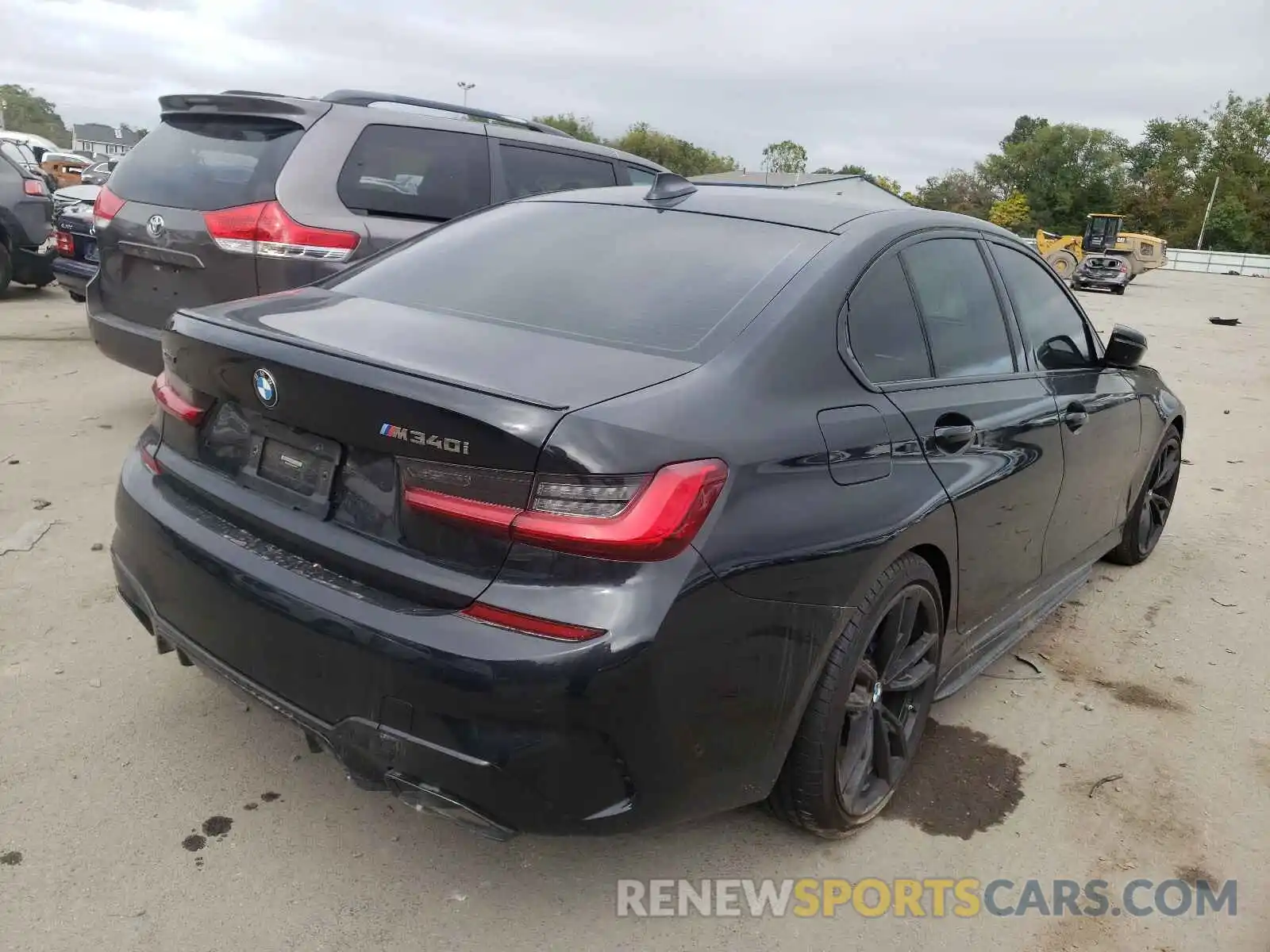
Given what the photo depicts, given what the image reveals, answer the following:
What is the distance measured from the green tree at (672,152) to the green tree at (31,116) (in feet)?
206

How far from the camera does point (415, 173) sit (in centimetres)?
543

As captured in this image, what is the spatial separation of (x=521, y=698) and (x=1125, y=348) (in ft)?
9.98

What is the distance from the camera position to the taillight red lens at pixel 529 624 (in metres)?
1.86

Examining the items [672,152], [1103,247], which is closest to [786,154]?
[672,152]

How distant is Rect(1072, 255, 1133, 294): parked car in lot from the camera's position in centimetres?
2927

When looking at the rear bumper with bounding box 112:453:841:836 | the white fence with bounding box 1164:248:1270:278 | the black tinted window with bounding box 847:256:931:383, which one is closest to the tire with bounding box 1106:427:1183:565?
the black tinted window with bounding box 847:256:931:383

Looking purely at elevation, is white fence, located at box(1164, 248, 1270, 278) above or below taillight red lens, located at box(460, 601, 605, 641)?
below

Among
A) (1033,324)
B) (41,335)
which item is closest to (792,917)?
(1033,324)

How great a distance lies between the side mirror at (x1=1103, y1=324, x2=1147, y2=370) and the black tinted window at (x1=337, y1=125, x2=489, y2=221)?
344 cm

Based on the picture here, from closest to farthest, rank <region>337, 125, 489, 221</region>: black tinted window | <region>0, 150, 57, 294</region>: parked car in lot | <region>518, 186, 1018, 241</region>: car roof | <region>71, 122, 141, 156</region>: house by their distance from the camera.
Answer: <region>518, 186, 1018, 241</region>: car roof → <region>337, 125, 489, 221</region>: black tinted window → <region>0, 150, 57, 294</region>: parked car in lot → <region>71, 122, 141, 156</region>: house

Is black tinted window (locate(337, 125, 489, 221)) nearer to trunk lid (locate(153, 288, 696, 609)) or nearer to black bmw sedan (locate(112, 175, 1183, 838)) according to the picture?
black bmw sedan (locate(112, 175, 1183, 838))

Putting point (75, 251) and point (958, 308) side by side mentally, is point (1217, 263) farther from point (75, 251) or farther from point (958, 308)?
point (958, 308)

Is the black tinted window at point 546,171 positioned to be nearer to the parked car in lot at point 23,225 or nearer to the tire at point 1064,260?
the parked car in lot at point 23,225

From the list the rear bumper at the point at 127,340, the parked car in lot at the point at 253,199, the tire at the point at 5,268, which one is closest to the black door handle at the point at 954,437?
the parked car in lot at the point at 253,199
